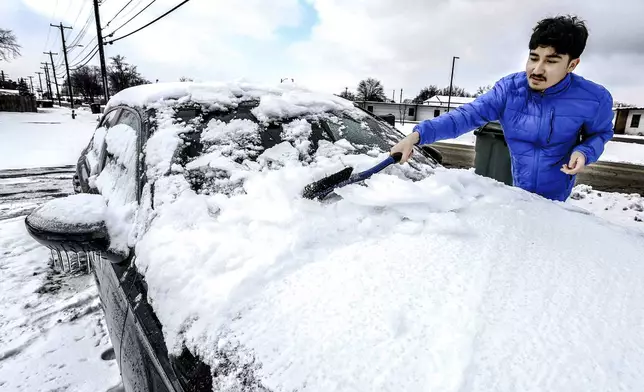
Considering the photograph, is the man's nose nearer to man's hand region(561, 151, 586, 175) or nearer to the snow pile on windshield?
man's hand region(561, 151, 586, 175)

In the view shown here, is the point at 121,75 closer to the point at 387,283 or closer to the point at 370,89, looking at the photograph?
the point at 370,89

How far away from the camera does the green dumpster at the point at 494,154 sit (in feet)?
13.0

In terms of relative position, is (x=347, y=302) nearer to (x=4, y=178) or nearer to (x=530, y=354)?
(x=530, y=354)

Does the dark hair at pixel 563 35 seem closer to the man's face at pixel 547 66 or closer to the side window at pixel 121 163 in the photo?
the man's face at pixel 547 66

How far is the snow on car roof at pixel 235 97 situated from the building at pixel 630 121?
120ft

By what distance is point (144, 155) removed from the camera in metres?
1.54

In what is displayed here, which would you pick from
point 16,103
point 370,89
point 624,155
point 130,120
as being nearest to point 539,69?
point 130,120

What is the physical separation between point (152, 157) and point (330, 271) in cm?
98

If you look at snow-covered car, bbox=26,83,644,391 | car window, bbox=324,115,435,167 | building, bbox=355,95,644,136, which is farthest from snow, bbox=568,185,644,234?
building, bbox=355,95,644,136

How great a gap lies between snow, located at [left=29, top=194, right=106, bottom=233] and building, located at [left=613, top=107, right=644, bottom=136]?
124ft

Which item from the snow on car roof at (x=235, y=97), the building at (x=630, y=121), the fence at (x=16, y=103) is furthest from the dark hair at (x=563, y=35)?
the fence at (x=16, y=103)

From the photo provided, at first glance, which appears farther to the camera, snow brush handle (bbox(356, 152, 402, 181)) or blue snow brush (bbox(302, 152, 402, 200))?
snow brush handle (bbox(356, 152, 402, 181))

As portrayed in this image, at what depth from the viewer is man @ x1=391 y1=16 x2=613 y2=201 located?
5.41 ft

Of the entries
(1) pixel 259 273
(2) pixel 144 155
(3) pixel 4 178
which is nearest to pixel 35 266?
(2) pixel 144 155
